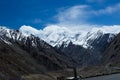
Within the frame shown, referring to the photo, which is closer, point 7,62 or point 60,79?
point 60,79

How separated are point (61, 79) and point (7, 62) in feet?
302

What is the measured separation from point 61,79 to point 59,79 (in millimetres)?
1485

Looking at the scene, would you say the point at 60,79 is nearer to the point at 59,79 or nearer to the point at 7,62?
the point at 59,79

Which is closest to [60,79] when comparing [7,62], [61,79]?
[61,79]

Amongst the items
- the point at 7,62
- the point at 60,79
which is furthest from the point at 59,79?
the point at 7,62

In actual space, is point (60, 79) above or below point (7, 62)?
below

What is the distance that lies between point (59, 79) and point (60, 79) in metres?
0.74

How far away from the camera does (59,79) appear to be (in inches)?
3831

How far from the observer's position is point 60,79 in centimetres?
9662

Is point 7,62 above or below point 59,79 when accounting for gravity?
above

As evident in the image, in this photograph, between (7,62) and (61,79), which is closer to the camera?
(61,79)

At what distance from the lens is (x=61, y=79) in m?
95.9

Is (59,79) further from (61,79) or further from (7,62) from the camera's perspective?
(7,62)
